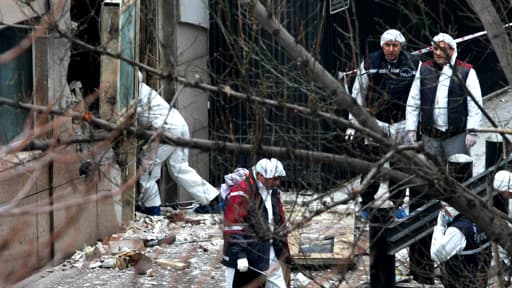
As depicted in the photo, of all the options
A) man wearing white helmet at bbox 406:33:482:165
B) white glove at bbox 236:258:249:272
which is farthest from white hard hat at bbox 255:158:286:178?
man wearing white helmet at bbox 406:33:482:165

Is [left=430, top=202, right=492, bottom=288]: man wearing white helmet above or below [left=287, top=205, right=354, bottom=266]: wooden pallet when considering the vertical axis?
above

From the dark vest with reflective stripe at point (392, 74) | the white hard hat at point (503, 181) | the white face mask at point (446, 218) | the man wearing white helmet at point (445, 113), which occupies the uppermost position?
the dark vest with reflective stripe at point (392, 74)

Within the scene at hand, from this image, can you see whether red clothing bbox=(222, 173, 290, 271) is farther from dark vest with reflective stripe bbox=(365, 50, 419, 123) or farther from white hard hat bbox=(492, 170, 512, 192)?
dark vest with reflective stripe bbox=(365, 50, 419, 123)

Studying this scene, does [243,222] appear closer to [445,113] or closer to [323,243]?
[445,113]

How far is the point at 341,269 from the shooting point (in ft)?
17.3

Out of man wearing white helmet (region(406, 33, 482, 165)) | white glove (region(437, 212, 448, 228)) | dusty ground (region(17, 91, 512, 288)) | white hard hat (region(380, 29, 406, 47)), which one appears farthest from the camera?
white hard hat (region(380, 29, 406, 47))

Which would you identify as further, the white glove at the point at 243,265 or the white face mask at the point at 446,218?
the white glove at the point at 243,265

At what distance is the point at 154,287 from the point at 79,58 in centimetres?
315

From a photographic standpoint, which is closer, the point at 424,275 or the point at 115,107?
the point at 424,275

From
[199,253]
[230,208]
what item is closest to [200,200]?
[199,253]

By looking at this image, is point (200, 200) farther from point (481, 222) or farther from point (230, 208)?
point (481, 222)

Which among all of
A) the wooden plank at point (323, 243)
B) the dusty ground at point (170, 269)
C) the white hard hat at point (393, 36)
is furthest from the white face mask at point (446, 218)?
the white hard hat at point (393, 36)

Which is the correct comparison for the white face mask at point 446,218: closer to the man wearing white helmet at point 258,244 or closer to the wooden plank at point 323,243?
the wooden plank at point 323,243

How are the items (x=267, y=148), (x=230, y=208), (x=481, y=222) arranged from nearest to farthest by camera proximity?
(x=267, y=148), (x=481, y=222), (x=230, y=208)
